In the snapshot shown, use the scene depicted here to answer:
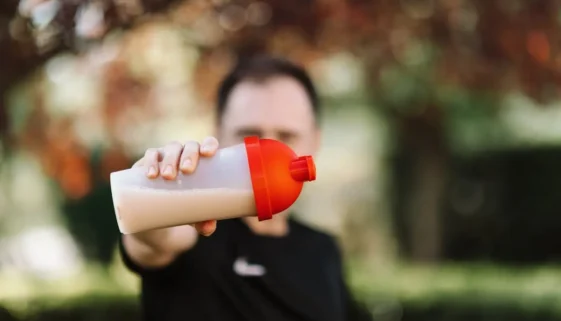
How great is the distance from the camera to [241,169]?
3.16 feet

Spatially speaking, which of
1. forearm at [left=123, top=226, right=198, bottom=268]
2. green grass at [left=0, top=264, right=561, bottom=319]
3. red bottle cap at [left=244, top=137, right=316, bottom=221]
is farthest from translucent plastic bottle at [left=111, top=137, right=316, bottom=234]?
green grass at [left=0, top=264, right=561, bottom=319]

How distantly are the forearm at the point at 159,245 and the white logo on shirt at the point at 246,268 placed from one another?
13 cm

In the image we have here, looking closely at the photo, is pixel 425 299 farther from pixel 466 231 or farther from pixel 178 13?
pixel 466 231

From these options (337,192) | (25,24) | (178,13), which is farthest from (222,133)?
(337,192)

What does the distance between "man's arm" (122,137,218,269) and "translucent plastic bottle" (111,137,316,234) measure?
0.06ft

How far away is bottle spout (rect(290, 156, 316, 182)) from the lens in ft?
3.12

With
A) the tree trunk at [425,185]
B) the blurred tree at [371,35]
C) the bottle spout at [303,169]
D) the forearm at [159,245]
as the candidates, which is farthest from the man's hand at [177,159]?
the tree trunk at [425,185]

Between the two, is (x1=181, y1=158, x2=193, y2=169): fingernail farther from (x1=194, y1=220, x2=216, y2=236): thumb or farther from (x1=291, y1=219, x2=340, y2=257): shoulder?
(x1=291, y1=219, x2=340, y2=257): shoulder

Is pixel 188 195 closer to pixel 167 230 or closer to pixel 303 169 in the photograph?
pixel 303 169

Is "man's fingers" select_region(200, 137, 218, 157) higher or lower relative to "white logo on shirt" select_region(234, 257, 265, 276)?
higher

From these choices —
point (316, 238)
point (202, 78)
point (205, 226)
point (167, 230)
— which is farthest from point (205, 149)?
point (202, 78)

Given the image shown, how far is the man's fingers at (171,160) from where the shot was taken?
0.93 meters

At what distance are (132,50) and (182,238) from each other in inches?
84.7

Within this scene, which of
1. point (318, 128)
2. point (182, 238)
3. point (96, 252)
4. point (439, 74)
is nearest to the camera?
point (182, 238)
